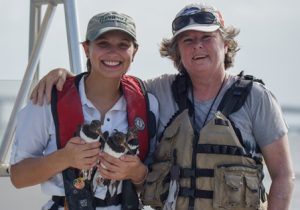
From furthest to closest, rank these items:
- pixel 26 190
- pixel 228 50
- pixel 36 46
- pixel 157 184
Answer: pixel 36 46 < pixel 26 190 < pixel 228 50 < pixel 157 184

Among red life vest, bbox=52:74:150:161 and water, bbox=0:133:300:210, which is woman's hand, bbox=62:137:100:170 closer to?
red life vest, bbox=52:74:150:161

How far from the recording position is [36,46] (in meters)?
5.26

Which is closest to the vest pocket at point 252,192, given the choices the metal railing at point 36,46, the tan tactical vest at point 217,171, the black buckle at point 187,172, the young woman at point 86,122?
the tan tactical vest at point 217,171

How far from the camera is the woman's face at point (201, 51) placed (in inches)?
135

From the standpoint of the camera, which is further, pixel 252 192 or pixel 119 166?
pixel 252 192

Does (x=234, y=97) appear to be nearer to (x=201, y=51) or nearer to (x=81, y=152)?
(x=201, y=51)

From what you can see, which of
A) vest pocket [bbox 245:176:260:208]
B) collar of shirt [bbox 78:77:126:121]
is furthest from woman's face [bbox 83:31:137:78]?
vest pocket [bbox 245:176:260:208]

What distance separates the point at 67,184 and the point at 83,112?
35 cm

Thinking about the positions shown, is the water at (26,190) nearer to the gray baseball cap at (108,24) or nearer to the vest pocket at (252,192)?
the vest pocket at (252,192)

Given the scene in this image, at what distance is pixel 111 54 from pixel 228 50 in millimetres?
722

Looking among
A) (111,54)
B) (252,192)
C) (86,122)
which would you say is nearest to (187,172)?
(252,192)

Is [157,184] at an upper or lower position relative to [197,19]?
lower

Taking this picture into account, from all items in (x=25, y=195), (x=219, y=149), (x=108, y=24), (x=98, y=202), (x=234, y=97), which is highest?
(x=108, y=24)

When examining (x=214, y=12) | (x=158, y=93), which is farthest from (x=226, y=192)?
(x=214, y=12)
